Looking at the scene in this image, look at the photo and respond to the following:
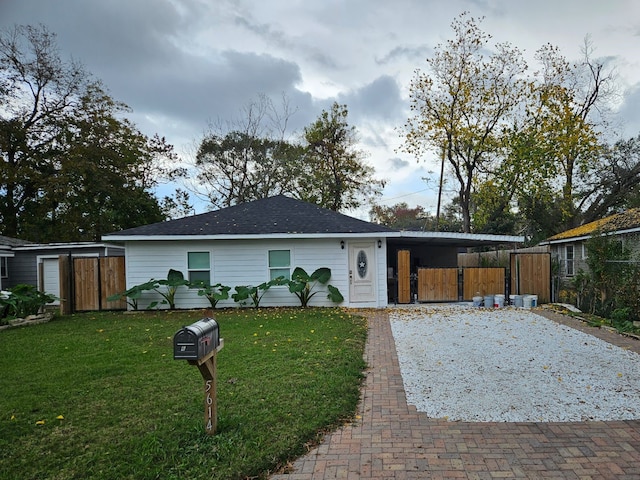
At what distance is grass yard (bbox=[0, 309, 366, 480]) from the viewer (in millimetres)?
2986

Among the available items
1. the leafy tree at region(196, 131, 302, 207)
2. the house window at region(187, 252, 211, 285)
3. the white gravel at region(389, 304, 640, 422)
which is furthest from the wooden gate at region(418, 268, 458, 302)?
the leafy tree at region(196, 131, 302, 207)

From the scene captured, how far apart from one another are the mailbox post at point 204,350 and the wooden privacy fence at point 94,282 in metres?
10.3

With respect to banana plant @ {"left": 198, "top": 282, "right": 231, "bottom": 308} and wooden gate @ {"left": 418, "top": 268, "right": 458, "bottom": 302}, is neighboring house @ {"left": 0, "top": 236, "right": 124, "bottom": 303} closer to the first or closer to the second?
banana plant @ {"left": 198, "top": 282, "right": 231, "bottom": 308}

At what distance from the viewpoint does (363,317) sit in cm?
1022

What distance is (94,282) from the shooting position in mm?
12250

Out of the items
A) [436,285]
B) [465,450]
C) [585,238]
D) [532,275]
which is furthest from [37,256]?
[585,238]

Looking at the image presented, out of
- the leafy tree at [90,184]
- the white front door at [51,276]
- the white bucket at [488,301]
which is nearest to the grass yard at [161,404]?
the white bucket at [488,301]

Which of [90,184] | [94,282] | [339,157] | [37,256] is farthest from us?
[339,157]

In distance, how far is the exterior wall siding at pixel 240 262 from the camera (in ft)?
39.5

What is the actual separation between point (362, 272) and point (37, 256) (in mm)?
14448

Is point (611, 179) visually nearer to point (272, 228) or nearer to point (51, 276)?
point (272, 228)

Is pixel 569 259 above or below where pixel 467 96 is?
below

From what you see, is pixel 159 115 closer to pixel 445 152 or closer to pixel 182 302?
pixel 182 302

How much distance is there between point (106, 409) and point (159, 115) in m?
16.1
